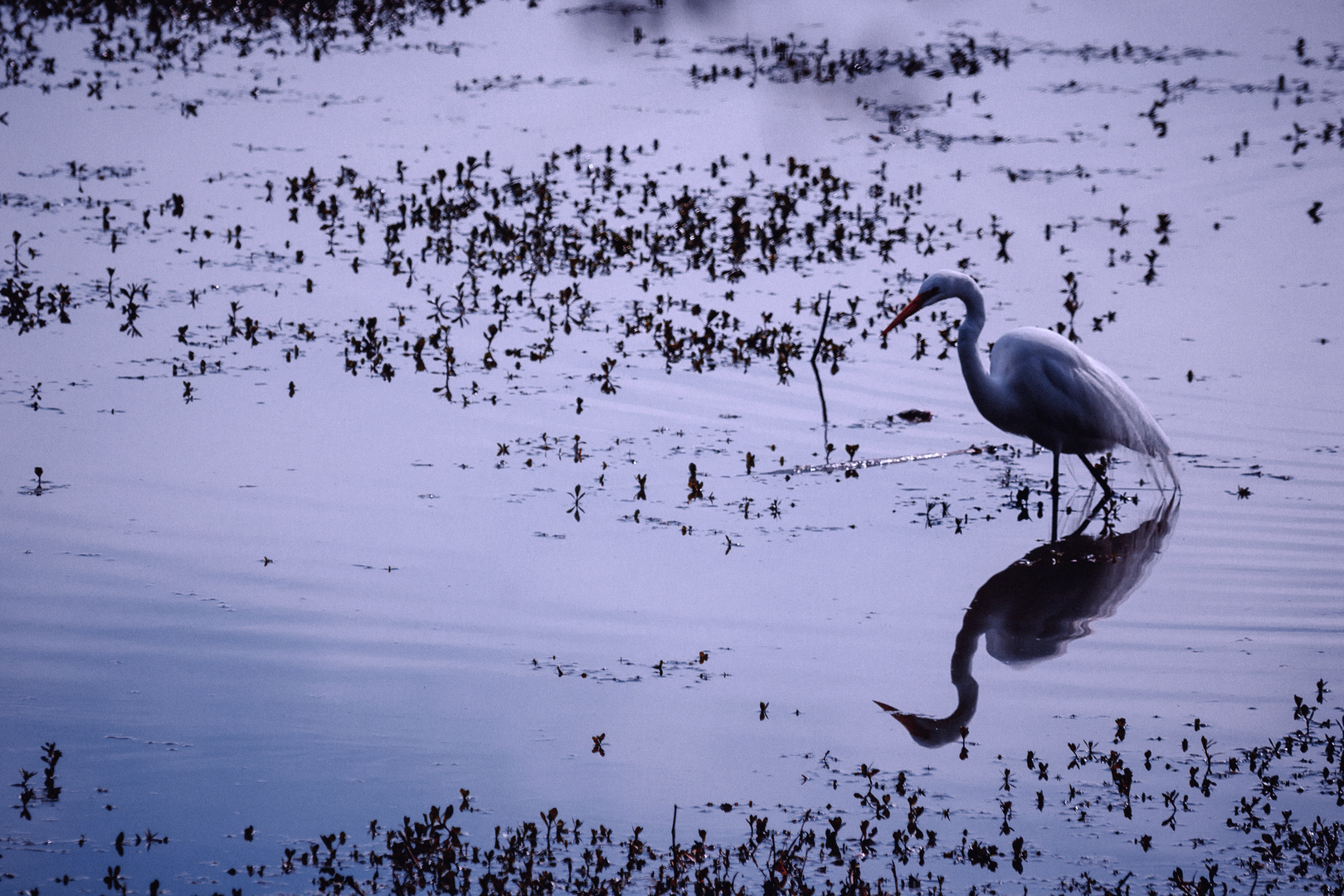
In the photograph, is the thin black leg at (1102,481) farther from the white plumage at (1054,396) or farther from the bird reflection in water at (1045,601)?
the bird reflection in water at (1045,601)

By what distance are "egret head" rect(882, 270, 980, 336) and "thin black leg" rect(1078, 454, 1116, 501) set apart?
1376 millimetres

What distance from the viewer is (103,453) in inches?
342

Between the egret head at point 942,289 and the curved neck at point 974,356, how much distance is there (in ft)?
0.20

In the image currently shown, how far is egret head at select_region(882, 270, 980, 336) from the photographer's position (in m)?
9.24

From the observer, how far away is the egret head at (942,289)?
9.24 meters

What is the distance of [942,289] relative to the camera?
30.8 ft

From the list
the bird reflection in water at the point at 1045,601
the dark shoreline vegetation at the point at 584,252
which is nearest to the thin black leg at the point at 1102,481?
the bird reflection in water at the point at 1045,601

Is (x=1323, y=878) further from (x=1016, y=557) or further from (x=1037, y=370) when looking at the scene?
(x=1037, y=370)

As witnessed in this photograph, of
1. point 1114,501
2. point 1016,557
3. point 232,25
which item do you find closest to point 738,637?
point 1016,557

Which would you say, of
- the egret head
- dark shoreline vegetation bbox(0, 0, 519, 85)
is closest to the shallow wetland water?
the egret head

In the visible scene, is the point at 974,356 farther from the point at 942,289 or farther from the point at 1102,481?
the point at 1102,481

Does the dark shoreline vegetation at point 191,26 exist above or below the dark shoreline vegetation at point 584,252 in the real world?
above

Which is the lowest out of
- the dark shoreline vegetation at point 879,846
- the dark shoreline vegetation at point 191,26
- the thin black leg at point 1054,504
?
the dark shoreline vegetation at point 879,846

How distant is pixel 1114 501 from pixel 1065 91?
15.0 m
